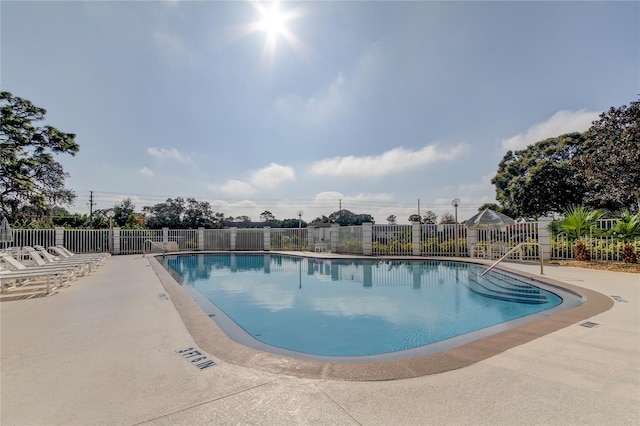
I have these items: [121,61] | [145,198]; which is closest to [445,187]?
[121,61]

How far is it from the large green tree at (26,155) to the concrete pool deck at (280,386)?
16195 mm

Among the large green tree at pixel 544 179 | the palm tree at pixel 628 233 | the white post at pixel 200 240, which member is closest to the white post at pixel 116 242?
the white post at pixel 200 240

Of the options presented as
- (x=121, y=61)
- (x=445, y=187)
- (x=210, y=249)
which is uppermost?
(x=121, y=61)

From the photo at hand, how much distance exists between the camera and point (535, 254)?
11.9 metres

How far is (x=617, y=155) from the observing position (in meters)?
10.4

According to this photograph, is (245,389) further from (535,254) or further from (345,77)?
(535,254)

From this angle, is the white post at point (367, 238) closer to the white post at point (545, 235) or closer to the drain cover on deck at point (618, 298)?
the white post at point (545, 235)

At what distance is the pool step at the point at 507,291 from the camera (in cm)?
625

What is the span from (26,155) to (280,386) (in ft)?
66.7

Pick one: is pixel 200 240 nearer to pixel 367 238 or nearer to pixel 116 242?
pixel 116 242

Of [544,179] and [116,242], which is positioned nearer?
[116,242]

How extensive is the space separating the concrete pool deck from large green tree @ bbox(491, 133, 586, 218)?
742 inches

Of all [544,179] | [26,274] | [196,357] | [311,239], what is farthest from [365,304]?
[544,179]

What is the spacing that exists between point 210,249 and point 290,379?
18392mm
